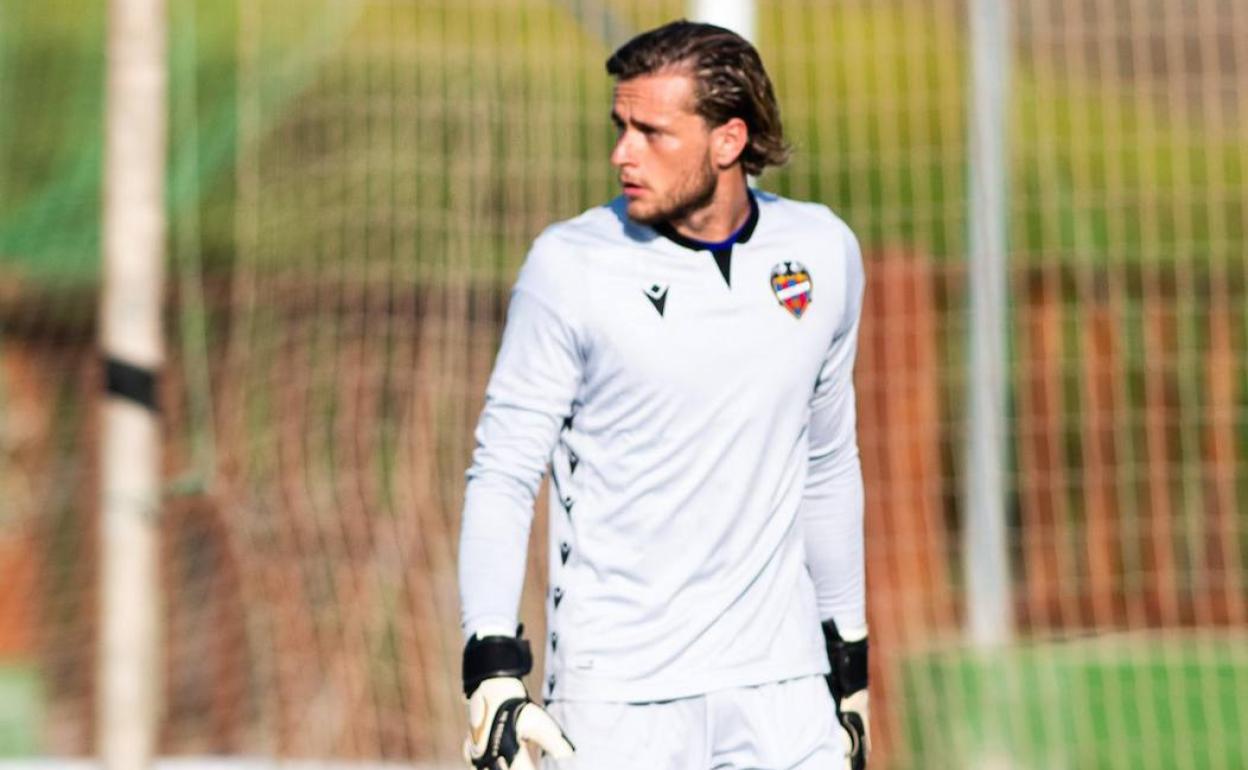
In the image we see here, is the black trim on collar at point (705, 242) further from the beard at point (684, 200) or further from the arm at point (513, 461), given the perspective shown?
the arm at point (513, 461)

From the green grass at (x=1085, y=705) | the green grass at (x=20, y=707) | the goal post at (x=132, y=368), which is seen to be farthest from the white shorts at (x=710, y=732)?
the green grass at (x=20, y=707)

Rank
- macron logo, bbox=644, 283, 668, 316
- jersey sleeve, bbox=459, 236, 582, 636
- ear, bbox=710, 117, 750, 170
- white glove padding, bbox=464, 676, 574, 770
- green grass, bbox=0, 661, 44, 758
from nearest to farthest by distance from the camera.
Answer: white glove padding, bbox=464, 676, 574, 770
jersey sleeve, bbox=459, 236, 582, 636
macron logo, bbox=644, 283, 668, 316
ear, bbox=710, 117, 750, 170
green grass, bbox=0, 661, 44, 758

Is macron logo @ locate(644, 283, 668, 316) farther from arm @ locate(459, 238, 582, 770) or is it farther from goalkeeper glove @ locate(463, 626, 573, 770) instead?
goalkeeper glove @ locate(463, 626, 573, 770)

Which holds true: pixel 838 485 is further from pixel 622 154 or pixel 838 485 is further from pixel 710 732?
pixel 622 154

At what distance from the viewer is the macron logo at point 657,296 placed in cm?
366

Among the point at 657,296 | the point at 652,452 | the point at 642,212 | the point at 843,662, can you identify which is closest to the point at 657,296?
the point at 657,296

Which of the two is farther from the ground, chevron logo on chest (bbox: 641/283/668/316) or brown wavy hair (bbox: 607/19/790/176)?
brown wavy hair (bbox: 607/19/790/176)

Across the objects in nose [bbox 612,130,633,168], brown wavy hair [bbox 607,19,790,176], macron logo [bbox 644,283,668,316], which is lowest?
macron logo [bbox 644,283,668,316]

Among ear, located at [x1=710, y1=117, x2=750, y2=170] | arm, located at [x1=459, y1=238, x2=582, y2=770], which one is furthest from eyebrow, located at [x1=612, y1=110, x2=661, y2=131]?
arm, located at [x1=459, y1=238, x2=582, y2=770]

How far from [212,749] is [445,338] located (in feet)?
6.09

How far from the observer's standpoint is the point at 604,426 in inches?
144

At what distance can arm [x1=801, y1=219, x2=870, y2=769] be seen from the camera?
3.88 metres

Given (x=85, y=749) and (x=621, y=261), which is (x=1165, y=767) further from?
(x=621, y=261)

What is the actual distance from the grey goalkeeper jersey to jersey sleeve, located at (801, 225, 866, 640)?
94 mm
